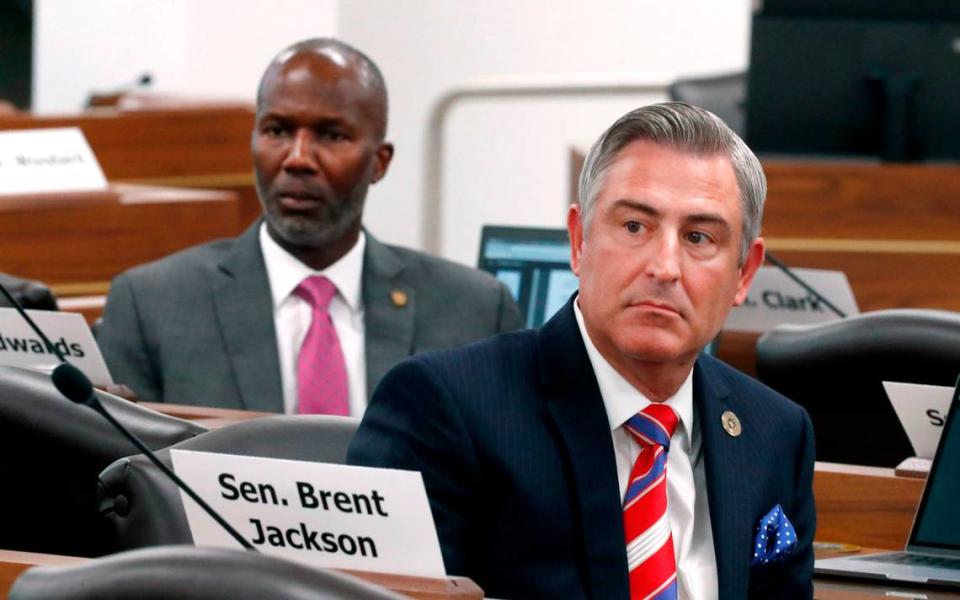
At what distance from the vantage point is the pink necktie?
3.46 metres

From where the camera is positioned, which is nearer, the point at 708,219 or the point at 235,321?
the point at 708,219

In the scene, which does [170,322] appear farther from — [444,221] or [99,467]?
[444,221]

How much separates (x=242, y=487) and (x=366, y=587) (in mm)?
459

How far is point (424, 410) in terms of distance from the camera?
6.79 ft

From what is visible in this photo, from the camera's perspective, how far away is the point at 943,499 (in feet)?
8.38

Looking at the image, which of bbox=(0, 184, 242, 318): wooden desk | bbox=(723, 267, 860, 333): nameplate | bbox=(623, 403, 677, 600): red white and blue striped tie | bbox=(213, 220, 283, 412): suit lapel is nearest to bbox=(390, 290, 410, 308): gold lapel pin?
bbox=(213, 220, 283, 412): suit lapel

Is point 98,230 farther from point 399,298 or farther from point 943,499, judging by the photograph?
point 943,499

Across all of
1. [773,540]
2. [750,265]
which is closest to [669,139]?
[750,265]

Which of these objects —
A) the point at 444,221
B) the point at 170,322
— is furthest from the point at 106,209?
the point at 444,221

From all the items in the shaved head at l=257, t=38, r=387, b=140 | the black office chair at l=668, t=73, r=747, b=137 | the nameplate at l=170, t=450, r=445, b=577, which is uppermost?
the shaved head at l=257, t=38, r=387, b=140

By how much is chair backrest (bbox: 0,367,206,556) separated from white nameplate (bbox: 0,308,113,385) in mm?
384

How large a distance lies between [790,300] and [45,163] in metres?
1.69

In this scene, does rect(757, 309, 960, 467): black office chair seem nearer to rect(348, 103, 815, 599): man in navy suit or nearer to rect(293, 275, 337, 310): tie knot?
rect(348, 103, 815, 599): man in navy suit

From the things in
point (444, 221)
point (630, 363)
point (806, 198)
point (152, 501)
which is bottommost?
point (444, 221)
